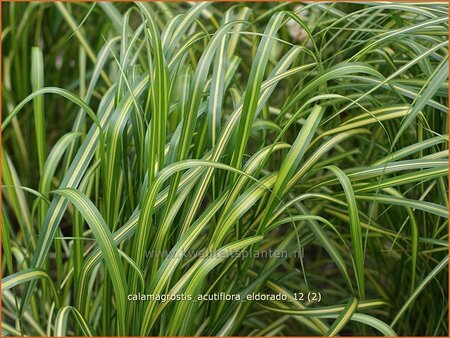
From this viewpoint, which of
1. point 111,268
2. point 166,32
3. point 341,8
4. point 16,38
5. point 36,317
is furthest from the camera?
point 16,38

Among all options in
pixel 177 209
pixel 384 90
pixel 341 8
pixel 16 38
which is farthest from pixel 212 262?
pixel 16 38

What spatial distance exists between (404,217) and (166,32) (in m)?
0.49

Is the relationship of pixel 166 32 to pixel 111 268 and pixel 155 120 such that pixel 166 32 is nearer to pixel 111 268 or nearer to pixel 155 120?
pixel 155 120

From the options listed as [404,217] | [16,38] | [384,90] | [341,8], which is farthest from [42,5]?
[404,217]

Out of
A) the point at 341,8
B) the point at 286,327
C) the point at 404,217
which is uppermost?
the point at 341,8

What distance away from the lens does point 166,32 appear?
3.20ft

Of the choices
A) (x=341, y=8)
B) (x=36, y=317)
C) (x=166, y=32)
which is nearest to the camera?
(x=166, y=32)

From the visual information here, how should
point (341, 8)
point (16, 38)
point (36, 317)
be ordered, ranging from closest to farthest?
point (36, 317)
point (341, 8)
point (16, 38)

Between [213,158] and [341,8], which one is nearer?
[213,158]

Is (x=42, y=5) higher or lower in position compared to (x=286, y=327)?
higher

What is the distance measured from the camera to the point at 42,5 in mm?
1365

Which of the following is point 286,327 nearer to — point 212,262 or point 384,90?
point 212,262

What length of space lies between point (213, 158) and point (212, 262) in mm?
146

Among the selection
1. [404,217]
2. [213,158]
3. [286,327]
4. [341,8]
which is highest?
[341,8]
